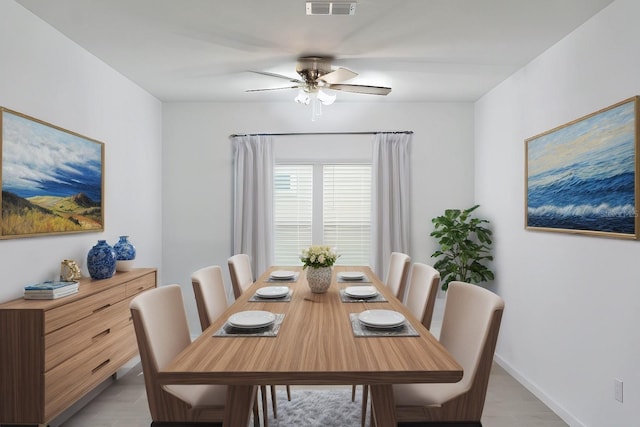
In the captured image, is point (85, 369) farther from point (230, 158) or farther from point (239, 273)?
point (230, 158)

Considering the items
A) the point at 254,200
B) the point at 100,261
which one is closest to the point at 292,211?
the point at 254,200

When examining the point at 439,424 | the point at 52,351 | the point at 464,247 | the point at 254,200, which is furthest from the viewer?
the point at 254,200

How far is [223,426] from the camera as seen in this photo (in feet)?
5.27

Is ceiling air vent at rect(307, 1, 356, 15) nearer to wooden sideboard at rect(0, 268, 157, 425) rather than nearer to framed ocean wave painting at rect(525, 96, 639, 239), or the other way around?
framed ocean wave painting at rect(525, 96, 639, 239)

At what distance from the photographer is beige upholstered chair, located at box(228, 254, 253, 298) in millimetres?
3016

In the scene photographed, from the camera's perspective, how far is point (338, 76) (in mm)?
3145

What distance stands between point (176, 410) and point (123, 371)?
220 cm

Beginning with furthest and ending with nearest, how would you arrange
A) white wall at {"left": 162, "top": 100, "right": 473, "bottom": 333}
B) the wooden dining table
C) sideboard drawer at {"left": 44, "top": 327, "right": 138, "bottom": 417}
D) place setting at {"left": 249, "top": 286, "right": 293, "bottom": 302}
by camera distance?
white wall at {"left": 162, "top": 100, "right": 473, "bottom": 333} → place setting at {"left": 249, "top": 286, "right": 293, "bottom": 302} → sideboard drawer at {"left": 44, "top": 327, "right": 138, "bottom": 417} → the wooden dining table

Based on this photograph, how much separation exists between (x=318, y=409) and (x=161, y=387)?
Result: 1452 millimetres

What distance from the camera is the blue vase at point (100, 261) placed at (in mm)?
2955

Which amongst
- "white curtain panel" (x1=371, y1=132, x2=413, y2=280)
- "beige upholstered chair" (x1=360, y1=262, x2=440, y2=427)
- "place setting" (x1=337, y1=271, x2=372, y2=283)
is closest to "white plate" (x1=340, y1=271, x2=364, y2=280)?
"place setting" (x1=337, y1=271, x2=372, y2=283)

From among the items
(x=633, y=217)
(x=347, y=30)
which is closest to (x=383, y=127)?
(x=347, y=30)

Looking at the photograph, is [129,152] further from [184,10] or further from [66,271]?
[184,10]

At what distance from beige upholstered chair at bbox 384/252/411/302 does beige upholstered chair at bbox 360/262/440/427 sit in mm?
211
